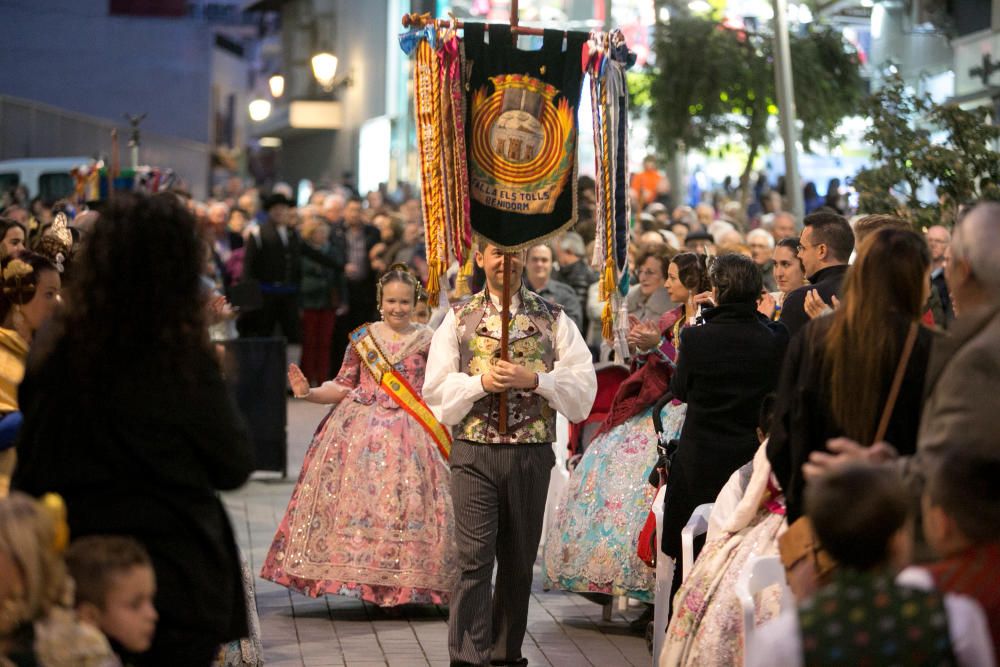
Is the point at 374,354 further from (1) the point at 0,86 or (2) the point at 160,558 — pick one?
(1) the point at 0,86

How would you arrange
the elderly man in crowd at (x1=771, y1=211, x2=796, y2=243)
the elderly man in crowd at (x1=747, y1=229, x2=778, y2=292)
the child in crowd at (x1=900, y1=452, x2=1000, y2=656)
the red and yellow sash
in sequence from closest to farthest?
1. the child in crowd at (x1=900, y1=452, x2=1000, y2=656)
2. the red and yellow sash
3. the elderly man in crowd at (x1=747, y1=229, x2=778, y2=292)
4. the elderly man in crowd at (x1=771, y1=211, x2=796, y2=243)

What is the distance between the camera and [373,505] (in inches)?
345

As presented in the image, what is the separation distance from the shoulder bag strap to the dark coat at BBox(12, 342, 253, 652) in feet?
6.46

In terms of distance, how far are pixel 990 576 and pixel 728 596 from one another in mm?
2267

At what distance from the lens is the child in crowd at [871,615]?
3576 mm

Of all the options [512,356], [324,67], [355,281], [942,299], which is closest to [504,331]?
[512,356]

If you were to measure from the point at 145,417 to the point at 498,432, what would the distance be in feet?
10.7

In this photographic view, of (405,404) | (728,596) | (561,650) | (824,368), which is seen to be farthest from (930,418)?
(405,404)

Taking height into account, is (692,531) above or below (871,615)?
below

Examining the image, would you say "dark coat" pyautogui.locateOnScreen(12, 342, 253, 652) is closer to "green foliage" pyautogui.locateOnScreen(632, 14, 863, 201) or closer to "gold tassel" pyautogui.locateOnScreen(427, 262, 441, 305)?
"gold tassel" pyautogui.locateOnScreen(427, 262, 441, 305)

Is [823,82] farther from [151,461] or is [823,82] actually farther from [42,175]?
A: [151,461]

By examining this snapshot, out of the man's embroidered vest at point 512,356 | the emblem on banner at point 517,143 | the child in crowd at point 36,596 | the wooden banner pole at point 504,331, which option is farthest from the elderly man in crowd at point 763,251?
the child in crowd at point 36,596

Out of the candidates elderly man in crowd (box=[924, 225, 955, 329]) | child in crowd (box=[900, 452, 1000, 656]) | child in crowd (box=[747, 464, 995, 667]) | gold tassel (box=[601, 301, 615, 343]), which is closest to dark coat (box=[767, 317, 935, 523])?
child in crowd (box=[900, 452, 1000, 656])

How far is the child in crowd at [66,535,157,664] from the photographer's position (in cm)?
405
